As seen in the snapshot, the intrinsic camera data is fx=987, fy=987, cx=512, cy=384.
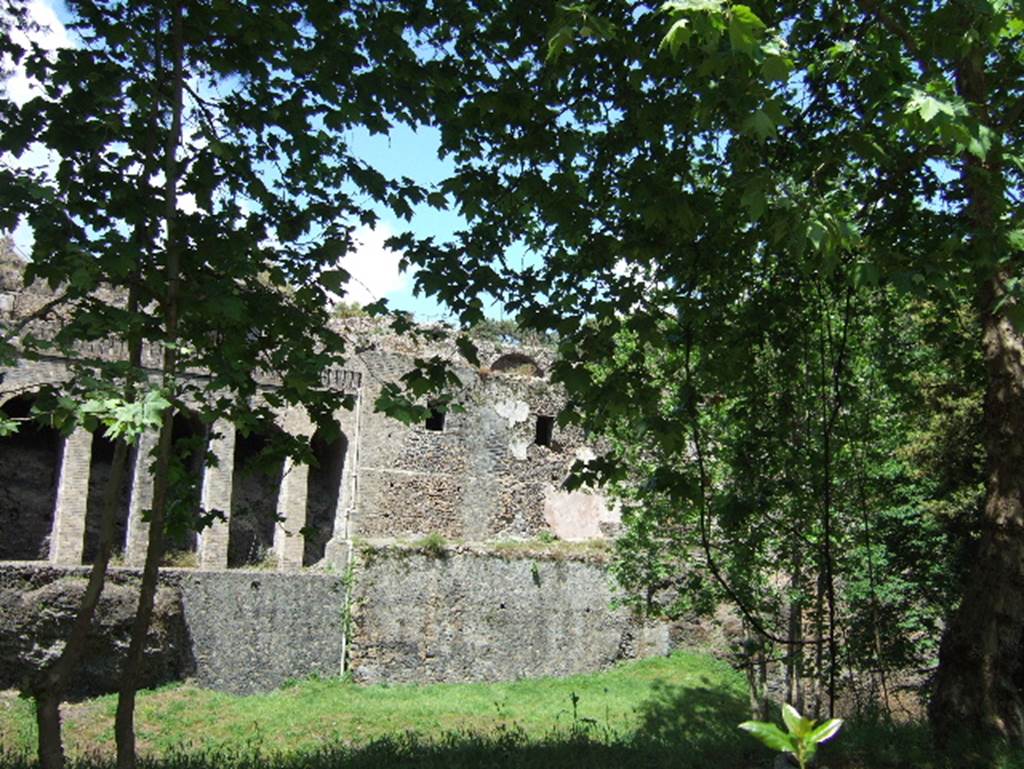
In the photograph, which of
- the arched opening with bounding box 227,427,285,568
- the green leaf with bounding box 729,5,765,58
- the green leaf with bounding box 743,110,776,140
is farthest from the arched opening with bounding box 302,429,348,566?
the green leaf with bounding box 729,5,765,58

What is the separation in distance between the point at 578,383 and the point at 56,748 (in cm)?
363

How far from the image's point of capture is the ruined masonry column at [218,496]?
64.3ft

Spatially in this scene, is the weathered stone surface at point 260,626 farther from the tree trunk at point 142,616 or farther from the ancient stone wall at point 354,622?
the tree trunk at point 142,616

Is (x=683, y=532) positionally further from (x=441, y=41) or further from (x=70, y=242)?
(x=70, y=242)

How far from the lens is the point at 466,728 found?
12.9 meters

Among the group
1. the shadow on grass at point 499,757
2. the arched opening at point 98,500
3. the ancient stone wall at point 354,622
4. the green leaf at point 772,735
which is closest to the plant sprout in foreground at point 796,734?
the green leaf at point 772,735

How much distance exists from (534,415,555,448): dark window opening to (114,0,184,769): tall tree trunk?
61.4ft

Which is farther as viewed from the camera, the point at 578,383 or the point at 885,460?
the point at 885,460

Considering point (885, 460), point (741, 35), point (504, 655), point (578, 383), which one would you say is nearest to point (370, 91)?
point (578, 383)

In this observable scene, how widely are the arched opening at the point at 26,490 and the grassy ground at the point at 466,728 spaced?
21.5ft

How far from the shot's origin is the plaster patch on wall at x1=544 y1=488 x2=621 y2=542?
2375 cm

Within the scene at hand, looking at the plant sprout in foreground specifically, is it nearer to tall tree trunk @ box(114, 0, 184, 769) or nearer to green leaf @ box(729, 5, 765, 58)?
green leaf @ box(729, 5, 765, 58)

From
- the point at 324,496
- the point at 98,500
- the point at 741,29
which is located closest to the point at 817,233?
the point at 741,29

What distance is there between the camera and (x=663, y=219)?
5.84 metres
